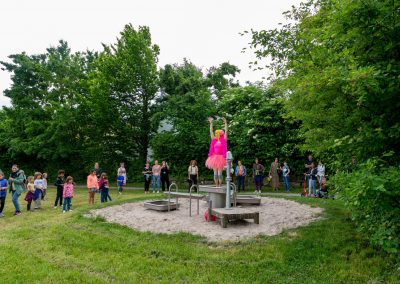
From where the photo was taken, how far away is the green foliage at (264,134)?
18984 millimetres

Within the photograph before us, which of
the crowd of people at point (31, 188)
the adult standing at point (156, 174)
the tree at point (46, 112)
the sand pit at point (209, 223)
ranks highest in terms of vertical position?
the tree at point (46, 112)

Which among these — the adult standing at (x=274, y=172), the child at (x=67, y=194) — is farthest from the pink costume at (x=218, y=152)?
the adult standing at (x=274, y=172)

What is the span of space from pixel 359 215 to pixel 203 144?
1556 centimetres

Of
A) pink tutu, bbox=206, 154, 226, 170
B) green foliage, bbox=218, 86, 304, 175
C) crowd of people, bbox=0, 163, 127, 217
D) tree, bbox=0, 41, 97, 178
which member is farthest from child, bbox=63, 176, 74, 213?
tree, bbox=0, 41, 97, 178

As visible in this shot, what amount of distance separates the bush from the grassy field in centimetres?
123

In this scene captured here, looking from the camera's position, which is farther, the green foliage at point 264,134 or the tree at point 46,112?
the tree at point 46,112

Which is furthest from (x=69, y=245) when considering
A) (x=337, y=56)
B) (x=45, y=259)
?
(x=337, y=56)

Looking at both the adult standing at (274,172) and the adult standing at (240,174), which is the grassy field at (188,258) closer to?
the adult standing at (240,174)

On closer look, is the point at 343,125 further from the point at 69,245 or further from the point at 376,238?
the point at 69,245

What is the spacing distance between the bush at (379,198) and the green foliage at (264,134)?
45.3 ft

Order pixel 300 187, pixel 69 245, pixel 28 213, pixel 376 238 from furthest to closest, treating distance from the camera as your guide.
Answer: pixel 300 187
pixel 28 213
pixel 69 245
pixel 376 238

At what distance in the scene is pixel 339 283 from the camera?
5.39 m

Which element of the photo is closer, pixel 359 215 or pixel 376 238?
pixel 376 238

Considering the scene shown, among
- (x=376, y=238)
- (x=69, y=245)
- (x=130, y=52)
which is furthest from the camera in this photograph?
(x=130, y=52)
